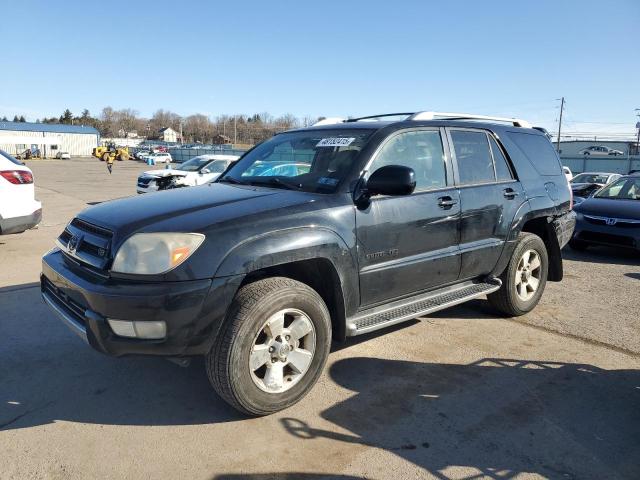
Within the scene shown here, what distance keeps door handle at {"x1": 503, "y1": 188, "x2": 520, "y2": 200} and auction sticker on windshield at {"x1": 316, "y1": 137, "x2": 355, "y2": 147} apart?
1676mm

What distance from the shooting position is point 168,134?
141750mm

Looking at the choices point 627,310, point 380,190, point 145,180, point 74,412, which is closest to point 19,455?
point 74,412

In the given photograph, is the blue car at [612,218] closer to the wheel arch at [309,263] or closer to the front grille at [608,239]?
the front grille at [608,239]

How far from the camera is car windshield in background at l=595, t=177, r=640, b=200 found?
8828 millimetres

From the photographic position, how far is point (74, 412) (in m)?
3.11

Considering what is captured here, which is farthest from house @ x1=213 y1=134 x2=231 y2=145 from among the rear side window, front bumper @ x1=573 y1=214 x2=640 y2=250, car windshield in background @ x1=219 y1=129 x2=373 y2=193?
car windshield in background @ x1=219 y1=129 x2=373 y2=193

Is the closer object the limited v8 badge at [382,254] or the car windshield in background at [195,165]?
the limited v8 badge at [382,254]

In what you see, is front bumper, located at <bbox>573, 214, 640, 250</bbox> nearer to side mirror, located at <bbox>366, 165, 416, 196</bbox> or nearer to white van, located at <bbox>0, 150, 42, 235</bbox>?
side mirror, located at <bbox>366, 165, 416, 196</bbox>

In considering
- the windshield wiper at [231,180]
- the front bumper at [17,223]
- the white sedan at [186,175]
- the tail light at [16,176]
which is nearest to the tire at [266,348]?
the windshield wiper at [231,180]

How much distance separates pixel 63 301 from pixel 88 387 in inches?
25.1

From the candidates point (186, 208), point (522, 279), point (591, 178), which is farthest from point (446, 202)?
point (591, 178)

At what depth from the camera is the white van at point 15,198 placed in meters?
6.71

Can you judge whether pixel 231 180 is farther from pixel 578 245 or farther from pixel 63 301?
pixel 578 245

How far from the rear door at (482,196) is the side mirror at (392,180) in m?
0.99
